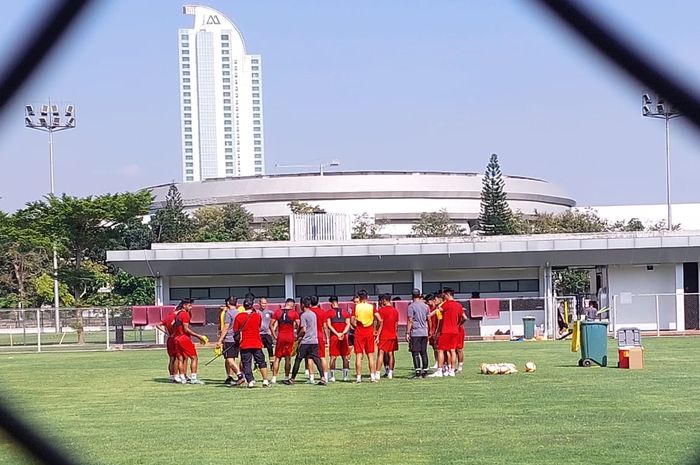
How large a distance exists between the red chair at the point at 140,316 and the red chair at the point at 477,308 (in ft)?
37.1

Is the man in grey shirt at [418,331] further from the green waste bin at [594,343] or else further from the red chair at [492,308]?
the red chair at [492,308]

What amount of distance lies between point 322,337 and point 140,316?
18.3 metres

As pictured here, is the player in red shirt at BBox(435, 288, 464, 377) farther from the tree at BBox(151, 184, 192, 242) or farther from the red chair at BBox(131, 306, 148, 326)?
the tree at BBox(151, 184, 192, 242)

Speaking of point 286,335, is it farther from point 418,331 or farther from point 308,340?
point 418,331

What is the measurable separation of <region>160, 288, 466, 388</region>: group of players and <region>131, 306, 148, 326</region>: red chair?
16876 millimetres

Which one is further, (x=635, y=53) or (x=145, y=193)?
(x=145, y=193)

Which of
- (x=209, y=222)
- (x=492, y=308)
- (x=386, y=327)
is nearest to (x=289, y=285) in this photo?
(x=492, y=308)

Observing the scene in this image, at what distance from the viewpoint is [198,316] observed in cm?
3409

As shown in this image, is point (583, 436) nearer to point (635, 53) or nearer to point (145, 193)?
point (635, 53)

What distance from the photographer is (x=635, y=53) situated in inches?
47.1

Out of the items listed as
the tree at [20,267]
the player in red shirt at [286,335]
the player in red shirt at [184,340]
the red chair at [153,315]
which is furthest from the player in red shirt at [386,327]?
the tree at [20,267]

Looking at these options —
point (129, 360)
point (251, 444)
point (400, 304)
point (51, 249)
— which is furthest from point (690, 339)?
point (51, 249)

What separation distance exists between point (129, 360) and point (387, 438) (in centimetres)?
1845

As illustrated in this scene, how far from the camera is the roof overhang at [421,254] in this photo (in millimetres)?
37188
